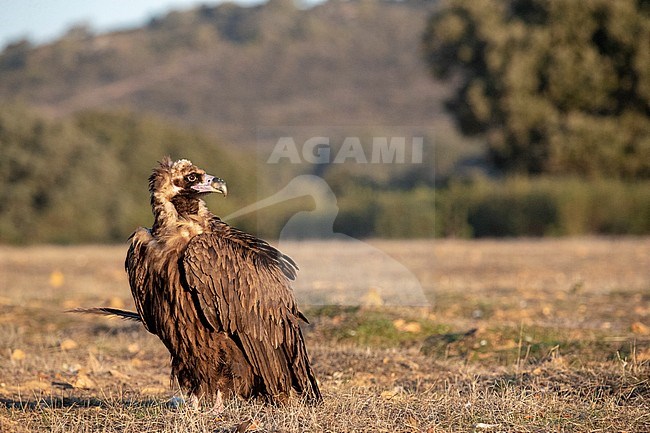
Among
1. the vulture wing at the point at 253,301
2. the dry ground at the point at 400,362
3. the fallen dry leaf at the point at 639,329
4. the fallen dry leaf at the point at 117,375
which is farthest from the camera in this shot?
the fallen dry leaf at the point at 639,329

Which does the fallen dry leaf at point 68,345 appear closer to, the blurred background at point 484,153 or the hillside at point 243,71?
the blurred background at point 484,153

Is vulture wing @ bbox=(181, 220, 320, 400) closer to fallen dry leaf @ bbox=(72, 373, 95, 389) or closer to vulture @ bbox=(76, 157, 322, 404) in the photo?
vulture @ bbox=(76, 157, 322, 404)

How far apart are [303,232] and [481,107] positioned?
1152cm

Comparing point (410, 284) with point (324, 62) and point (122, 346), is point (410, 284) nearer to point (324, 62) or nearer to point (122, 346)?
point (122, 346)

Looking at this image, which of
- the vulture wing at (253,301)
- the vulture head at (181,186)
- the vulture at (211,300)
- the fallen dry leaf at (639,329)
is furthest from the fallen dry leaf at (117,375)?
the fallen dry leaf at (639,329)

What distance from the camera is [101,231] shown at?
31484 mm

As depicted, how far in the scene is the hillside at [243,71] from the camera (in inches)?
2889

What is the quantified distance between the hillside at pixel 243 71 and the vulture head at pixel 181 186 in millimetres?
57940

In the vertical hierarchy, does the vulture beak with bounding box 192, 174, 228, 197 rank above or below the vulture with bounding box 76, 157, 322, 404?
above

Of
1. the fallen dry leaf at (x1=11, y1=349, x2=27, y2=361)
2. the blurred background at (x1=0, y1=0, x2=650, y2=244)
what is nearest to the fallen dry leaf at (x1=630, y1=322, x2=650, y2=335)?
the fallen dry leaf at (x1=11, y1=349, x2=27, y2=361)

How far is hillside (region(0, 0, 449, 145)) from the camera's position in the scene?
73375 mm

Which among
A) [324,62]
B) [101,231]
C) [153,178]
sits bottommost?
[101,231]

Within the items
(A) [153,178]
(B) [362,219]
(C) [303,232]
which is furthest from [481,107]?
(A) [153,178]

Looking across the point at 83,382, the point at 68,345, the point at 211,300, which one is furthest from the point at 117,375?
the point at 211,300
